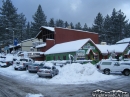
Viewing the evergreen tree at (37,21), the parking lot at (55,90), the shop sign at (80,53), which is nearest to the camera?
the parking lot at (55,90)

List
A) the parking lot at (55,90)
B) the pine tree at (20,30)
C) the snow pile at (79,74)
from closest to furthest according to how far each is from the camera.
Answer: the parking lot at (55,90), the snow pile at (79,74), the pine tree at (20,30)

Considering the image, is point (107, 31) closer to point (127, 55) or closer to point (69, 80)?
point (127, 55)

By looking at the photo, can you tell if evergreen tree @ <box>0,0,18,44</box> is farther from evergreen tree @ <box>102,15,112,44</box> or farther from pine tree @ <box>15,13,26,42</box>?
evergreen tree @ <box>102,15,112,44</box>

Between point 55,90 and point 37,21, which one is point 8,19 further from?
point 55,90

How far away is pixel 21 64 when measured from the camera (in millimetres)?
29531

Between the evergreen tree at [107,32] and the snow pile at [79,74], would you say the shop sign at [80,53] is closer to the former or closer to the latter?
the snow pile at [79,74]

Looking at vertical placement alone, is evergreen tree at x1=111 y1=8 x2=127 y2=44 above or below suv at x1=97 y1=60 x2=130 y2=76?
above

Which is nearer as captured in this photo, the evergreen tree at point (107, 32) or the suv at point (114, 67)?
the suv at point (114, 67)

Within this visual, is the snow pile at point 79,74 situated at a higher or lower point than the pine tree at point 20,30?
lower

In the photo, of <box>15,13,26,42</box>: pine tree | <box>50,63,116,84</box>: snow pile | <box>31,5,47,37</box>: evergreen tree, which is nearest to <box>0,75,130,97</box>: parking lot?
<box>50,63,116,84</box>: snow pile

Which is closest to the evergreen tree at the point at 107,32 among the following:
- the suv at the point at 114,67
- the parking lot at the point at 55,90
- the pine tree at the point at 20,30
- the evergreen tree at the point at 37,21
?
the evergreen tree at the point at 37,21

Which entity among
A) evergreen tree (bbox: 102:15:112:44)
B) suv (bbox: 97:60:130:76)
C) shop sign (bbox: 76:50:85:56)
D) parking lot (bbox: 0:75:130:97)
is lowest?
parking lot (bbox: 0:75:130:97)

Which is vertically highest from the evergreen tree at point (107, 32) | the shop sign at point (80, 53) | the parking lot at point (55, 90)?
the evergreen tree at point (107, 32)

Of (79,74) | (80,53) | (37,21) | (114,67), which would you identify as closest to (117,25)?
(37,21)
